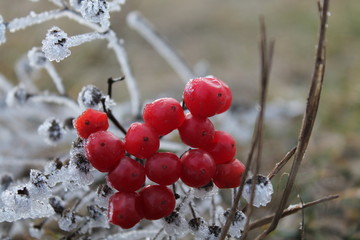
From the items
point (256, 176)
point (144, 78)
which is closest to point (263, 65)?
point (256, 176)

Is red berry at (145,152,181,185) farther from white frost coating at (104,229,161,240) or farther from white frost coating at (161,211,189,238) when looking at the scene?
white frost coating at (104,229,161,240)

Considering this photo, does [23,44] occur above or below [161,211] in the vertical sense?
above

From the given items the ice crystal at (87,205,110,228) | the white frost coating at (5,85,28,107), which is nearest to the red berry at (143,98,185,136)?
the ice crystal at (87,205,110,228)

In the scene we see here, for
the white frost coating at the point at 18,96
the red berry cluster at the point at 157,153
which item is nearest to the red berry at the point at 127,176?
the red berry cluster at the point at 157,153

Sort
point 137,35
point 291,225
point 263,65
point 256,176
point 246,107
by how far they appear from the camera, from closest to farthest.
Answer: point 263,65 → point 256,176 → point 291,225 → point 246,107 → point 137,35

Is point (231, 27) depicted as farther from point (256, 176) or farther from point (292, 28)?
point (256, 176)

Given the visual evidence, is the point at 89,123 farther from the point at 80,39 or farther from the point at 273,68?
the point at 273,68
